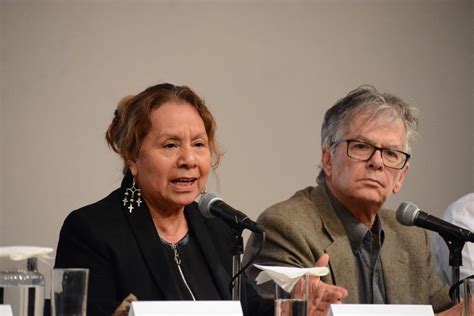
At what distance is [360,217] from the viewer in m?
3.56

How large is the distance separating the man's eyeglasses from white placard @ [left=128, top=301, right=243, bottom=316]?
140 cm

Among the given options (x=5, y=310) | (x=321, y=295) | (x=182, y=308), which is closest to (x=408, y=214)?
(x=321, y=295)

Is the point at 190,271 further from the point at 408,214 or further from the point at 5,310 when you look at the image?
the point at 5,310

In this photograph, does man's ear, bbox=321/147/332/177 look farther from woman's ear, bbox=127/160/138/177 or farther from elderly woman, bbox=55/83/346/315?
woman's ear, bbox=127/160/138/177

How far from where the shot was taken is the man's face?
3473mm

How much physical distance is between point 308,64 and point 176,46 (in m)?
0.70

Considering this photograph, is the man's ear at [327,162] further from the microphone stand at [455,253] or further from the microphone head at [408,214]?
the microphone stand at [455,253]

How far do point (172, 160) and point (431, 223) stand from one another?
845mm

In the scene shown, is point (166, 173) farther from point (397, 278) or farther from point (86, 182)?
point (86, 182)

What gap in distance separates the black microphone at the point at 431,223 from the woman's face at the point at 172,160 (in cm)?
67

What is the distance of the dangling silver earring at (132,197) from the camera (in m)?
3.08

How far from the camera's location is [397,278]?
3.48 meters

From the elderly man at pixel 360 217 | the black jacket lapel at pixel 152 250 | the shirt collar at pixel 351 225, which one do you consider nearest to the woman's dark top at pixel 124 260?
the black jacket lapel at pixel 152 250

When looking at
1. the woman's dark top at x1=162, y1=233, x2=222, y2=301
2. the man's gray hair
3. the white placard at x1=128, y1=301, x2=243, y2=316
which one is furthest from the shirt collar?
the white placard at x1=128, y1=301, x2=243, y2=316
